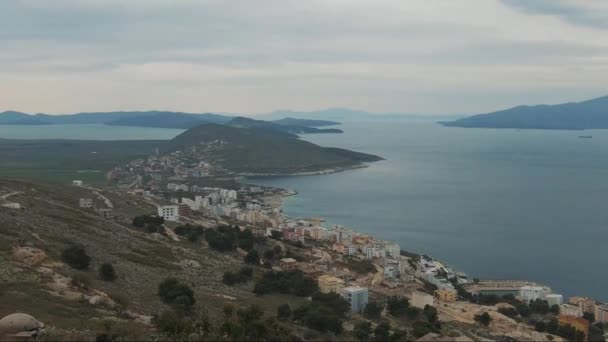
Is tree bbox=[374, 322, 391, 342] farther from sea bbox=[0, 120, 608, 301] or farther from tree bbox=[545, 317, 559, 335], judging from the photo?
sea bbox=[0, 120, 608, 301]

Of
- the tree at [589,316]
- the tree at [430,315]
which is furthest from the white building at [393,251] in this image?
the tree at [430,315]

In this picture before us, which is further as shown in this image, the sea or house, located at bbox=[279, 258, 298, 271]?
the sea

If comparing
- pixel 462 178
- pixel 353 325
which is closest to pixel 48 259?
pixel 353 325

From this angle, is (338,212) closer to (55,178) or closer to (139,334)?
(55,178)

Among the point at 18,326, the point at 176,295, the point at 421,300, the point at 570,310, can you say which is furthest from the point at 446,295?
the point at 18,326

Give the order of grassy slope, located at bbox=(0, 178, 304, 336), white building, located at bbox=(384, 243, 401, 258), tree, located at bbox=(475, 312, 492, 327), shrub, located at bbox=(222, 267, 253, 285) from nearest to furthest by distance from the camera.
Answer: grassy slope, located at bbox=(0, 178, 304, 336), shrub, located at bbox=(222, 267, 253, 285), tree, located at bbox=(475, 312, 492, 327), white building, located at bbox=(384, 243, 401, 258)

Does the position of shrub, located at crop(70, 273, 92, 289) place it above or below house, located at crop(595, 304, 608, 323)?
above

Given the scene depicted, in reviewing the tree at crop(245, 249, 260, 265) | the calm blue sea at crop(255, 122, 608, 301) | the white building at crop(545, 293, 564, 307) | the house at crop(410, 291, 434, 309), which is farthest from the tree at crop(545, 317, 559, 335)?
the calm blue sea at crop(255, 122, 608, 301)

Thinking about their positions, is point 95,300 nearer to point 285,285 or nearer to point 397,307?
point 285,285
